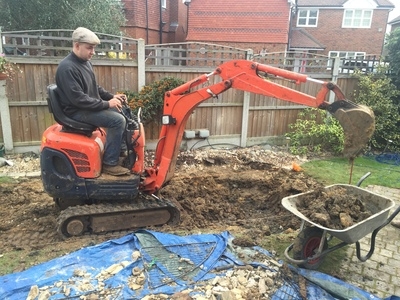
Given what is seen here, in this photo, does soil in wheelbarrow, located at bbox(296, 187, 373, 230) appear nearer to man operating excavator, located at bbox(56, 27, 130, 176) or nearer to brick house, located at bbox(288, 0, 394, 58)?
man operating excavator, located at bbox(56, 27, 130, 176)

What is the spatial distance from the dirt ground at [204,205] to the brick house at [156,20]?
40.6 ft

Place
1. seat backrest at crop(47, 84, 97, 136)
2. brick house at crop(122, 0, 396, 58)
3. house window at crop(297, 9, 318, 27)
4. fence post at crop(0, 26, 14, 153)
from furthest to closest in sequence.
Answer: house window at crop(297, 9, 318, 27)
brick house at crop(122, 0, 396, 58)
fence post at crop(0, 26, 14, 153)
seat backrest at crop(47, 84, 97, 136)

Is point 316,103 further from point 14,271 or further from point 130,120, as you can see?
point 14,271

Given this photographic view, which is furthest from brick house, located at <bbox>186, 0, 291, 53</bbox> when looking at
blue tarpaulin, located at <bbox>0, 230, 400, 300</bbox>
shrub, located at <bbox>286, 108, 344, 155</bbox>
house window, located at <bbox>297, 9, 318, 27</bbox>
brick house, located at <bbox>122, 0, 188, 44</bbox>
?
blue tarpaulin, located at <bbox>0, 230, 400, 300</bbox>

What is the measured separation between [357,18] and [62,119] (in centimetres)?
2519

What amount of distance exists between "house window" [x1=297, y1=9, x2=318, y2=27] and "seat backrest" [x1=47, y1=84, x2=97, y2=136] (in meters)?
23.7

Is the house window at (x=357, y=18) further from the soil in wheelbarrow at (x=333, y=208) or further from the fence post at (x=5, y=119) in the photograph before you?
the fence post at (x=5, y=119)

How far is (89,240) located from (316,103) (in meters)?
3.20

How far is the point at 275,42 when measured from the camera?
19.3 meters

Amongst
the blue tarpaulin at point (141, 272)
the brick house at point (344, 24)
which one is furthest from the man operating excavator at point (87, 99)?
the brick house at point (344, 24)

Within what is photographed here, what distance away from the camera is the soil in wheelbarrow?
3.51 meters

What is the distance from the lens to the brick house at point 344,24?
23.1m

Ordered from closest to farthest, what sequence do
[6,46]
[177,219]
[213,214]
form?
[177,219] → [213,214] → [6,46]

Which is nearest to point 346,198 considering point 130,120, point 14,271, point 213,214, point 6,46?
point 213,214
